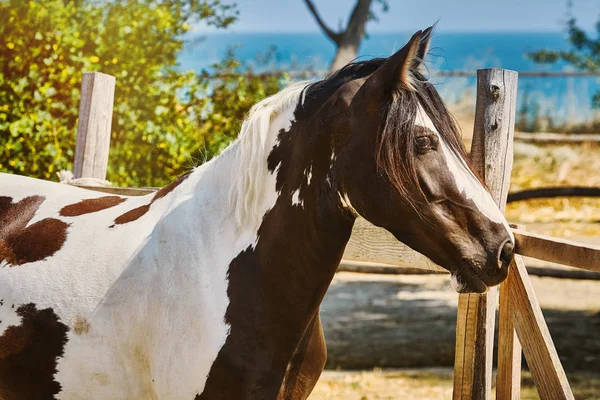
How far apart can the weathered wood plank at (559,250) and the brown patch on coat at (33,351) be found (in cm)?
166

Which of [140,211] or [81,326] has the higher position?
[140,211]

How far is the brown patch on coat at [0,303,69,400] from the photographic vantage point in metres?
2.30

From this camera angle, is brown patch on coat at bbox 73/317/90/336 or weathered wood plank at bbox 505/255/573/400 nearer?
brown patch on coat at bbox 73/317/90/336

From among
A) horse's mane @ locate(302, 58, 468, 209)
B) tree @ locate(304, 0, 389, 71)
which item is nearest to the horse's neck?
horse's mane @ locate(302, 58, 468, 209)

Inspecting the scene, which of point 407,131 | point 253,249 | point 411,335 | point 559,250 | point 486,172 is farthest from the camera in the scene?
point 411,335

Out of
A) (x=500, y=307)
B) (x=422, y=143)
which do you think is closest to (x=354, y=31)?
(x=500, y=307)

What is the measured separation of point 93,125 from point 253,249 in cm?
226

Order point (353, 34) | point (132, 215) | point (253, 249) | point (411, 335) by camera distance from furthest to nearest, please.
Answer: point (353, 34) → point (411, 335) → point (132, 215) → point (253, 249)

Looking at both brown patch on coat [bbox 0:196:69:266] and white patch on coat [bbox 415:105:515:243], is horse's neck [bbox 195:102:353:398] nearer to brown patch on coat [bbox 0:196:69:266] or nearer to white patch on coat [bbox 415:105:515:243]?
white patch on coat [bbox 415:105:515:243]

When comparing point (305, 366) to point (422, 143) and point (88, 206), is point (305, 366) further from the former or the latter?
point (88, 206)

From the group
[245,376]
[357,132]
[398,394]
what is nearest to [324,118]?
[357,132]

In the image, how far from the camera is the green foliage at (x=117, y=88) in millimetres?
4863

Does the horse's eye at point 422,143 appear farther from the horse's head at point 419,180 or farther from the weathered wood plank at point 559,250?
the weathered wood plank at point 559,250

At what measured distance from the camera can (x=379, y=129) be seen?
197 cm
